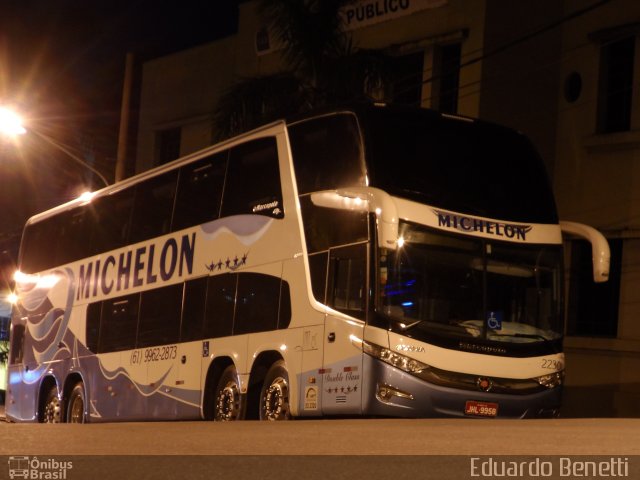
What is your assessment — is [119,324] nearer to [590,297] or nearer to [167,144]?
[590,297]

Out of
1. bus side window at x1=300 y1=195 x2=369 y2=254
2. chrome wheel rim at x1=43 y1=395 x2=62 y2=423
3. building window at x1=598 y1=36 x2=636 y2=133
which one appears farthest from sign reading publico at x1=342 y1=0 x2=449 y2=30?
bus side window at x1=300 y1=195 x2=369 y2=254

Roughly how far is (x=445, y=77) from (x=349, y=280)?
38.1 ft

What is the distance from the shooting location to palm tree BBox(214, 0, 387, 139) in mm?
23047

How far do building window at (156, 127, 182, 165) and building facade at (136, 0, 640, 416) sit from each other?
327 inches

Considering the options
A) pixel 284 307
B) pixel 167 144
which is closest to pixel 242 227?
pixel 284 307

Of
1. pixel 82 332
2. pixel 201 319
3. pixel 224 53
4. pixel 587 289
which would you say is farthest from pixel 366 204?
pixel 224 53

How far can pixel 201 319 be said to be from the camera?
54.4 ft

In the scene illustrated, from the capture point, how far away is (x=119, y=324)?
758 inches

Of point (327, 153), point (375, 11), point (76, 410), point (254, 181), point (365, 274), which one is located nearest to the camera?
point (365, 274)

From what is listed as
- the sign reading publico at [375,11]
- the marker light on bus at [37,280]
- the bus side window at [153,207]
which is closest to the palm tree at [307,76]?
the sign reading publico at [375,11]

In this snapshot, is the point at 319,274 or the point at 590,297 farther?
the point at 590,297
